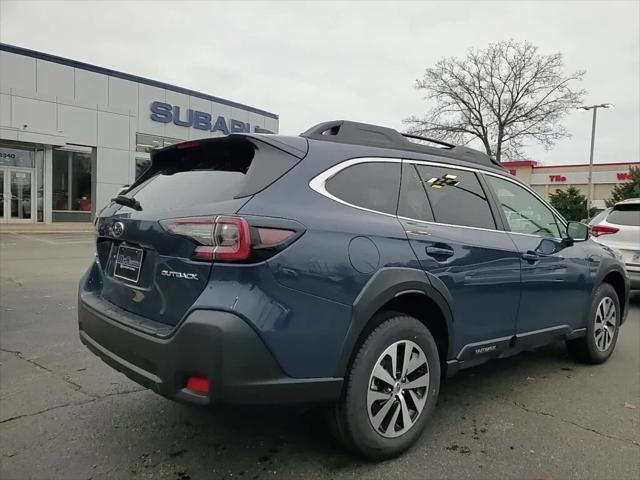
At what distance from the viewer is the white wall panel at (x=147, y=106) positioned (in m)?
23.3

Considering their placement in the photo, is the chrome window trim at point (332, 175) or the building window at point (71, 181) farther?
the building window at point (71, 181)

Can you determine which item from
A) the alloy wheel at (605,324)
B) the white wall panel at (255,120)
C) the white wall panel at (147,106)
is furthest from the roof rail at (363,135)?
the white wall panel at (255,120)

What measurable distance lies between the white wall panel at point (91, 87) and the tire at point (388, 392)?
22.3 metres

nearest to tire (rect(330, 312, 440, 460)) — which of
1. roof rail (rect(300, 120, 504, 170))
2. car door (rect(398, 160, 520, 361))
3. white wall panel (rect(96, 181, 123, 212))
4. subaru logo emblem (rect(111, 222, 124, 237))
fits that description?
car door (rect(398, 160, 520, 361))

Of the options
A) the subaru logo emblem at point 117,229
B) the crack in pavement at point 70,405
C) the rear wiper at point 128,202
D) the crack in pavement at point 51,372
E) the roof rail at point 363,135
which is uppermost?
the roof rail at point 363,135

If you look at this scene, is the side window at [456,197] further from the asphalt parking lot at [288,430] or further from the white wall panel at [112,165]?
the white wall panel at [112,165]

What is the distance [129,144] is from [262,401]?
2302 cm

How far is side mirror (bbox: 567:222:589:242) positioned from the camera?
4.43 meters

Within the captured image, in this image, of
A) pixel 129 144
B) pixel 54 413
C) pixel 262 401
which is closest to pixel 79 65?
pixel 129 144

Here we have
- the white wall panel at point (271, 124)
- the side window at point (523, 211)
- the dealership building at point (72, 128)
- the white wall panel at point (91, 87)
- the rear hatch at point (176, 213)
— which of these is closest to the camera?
the rear hatch at point (176, 213)

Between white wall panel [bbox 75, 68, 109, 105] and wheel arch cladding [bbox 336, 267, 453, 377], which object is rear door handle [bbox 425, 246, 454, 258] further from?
white wall panel [bbox 75, 68, 109, 105]

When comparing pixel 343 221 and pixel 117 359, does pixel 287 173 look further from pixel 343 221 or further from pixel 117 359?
pixel 117 359

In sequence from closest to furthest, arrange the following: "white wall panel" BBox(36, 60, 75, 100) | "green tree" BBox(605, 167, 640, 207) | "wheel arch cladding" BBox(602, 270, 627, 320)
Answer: "wheel arch cladding" BBox(602, 270, 627, 320) → "green tree" BBox(605, 167, 640, 207) → "white wall panel" BBox(36, 60, 75, 100)

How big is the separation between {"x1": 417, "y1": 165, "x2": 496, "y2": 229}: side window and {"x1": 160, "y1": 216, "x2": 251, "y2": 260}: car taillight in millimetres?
1421
